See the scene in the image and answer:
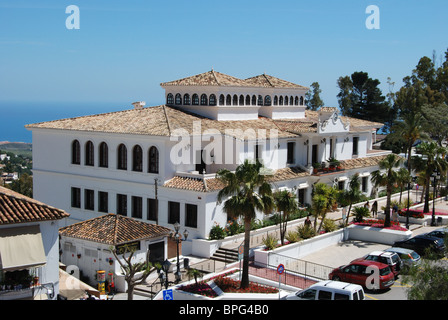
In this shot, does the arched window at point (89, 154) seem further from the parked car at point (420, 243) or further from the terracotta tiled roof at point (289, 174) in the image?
the parked car at point (420, 243)

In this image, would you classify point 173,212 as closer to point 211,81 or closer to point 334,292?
point 211,81

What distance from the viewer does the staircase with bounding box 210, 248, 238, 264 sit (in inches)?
1266

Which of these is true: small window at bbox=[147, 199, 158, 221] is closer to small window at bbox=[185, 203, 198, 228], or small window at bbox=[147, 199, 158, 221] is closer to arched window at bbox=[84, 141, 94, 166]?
small window at bbox=[185, 203, 198, 228]

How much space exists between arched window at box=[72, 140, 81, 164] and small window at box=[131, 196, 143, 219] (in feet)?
21.4

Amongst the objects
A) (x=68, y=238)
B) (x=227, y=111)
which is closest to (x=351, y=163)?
(x=227, y=111)

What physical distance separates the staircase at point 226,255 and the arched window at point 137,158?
8.88 m

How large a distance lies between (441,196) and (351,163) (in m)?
9.19

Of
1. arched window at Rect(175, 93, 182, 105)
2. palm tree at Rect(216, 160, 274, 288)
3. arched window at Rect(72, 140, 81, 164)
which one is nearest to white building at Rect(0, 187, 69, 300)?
palm tree at Rect(216, 160, 274, 288)

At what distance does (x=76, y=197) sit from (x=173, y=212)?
9.88 meters

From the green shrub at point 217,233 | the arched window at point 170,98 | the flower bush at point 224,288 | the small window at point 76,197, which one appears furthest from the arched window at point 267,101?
the flower bush at point 224,288

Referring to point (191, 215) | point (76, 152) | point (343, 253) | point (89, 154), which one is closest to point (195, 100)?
point (89, 154)

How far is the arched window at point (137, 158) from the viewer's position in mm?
38281

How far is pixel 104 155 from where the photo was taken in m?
40.5

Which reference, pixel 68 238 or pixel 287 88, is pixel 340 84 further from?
pixel 68 238
